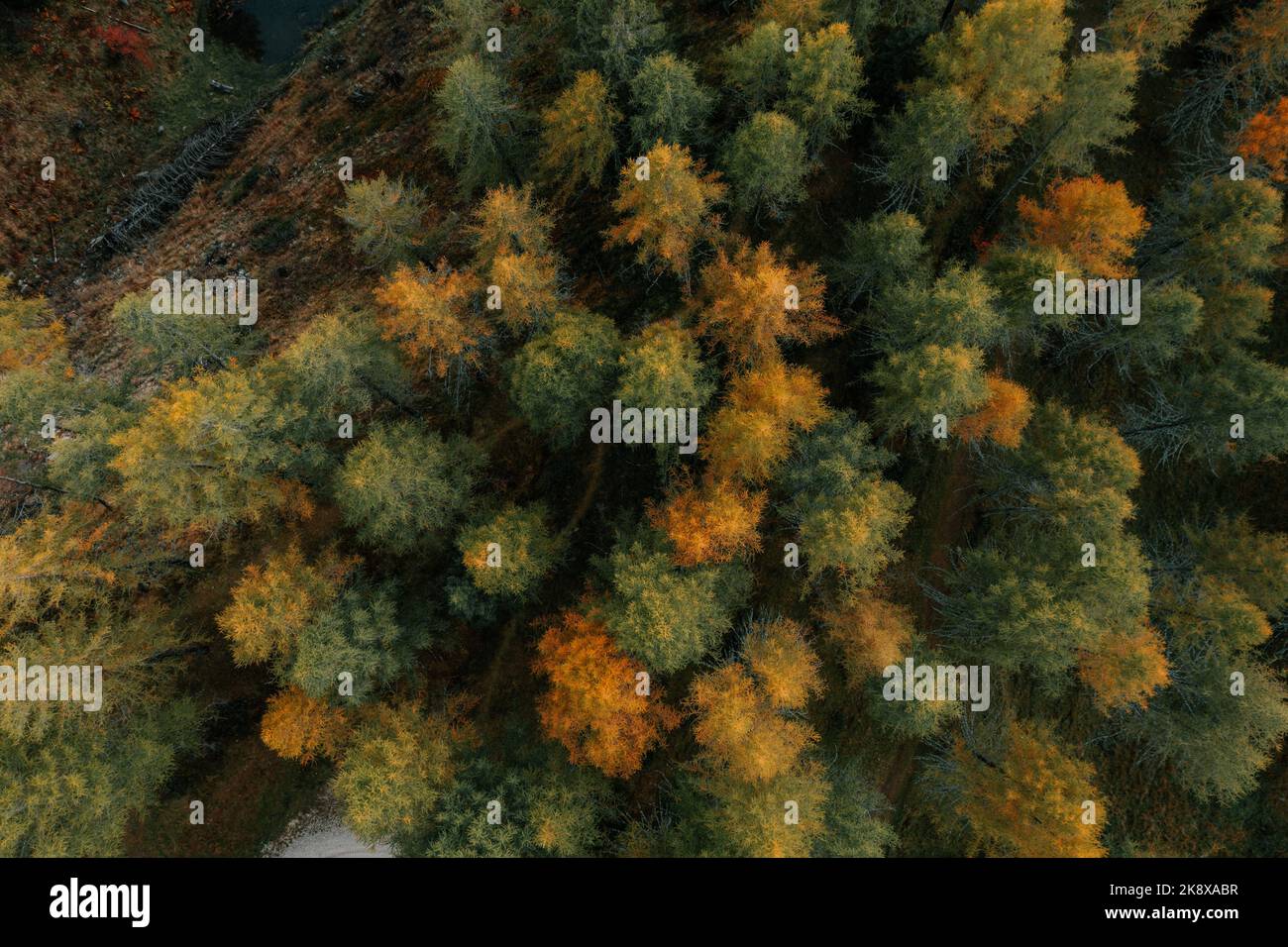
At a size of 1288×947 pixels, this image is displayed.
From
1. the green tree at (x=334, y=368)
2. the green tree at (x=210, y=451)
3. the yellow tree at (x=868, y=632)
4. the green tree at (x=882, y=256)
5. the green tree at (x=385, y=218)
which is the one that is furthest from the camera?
the green tree at (x=385, y=218)

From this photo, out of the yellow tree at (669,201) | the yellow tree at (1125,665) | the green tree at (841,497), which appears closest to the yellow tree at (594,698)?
the green tree at (841,497)

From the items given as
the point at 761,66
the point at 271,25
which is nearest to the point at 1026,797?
the point at 761,66

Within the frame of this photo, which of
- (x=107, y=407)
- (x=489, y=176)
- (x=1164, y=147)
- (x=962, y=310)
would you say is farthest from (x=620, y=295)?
(x=1164, y=147)

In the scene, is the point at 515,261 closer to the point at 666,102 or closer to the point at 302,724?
the point at 666,102

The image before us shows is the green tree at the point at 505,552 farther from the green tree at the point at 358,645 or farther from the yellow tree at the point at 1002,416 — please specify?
the yellow tree at the point at 1002,416

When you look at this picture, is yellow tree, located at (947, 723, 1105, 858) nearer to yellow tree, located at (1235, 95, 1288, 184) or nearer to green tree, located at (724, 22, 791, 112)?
yellow tree, located at (1235, 95, 1288, 184)

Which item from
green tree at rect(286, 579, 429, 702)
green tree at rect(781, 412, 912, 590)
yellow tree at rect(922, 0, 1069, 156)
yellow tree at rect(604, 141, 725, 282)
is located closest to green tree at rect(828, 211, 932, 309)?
yellow tree at rect(922, 0, 1069, 156)
